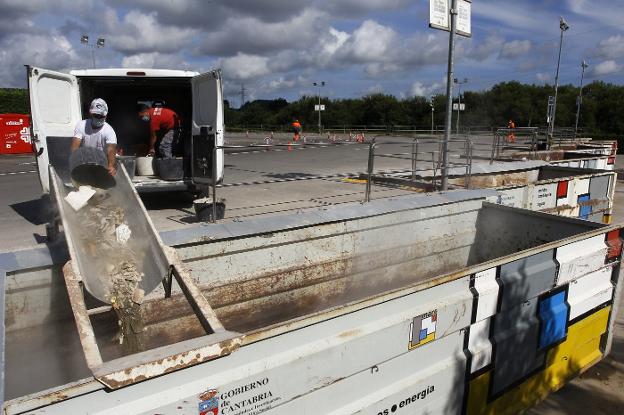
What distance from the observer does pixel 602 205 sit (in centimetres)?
851

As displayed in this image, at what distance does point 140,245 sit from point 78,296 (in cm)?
122

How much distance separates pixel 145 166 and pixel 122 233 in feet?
17.3

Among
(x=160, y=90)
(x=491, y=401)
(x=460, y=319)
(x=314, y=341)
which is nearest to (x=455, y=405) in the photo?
(x=491, y=401)

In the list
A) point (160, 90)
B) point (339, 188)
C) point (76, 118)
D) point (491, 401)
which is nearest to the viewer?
point (491, 401)

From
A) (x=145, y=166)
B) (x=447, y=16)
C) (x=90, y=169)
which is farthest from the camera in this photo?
(x=145, y=166)

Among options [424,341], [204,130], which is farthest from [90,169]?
[424,341]

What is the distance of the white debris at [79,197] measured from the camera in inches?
161

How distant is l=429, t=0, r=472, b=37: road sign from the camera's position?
24.5ft

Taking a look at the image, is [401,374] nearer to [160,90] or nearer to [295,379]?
[295,379]

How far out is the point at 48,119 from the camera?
7.07 m

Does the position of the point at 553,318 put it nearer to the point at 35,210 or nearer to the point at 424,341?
the point at 424,341

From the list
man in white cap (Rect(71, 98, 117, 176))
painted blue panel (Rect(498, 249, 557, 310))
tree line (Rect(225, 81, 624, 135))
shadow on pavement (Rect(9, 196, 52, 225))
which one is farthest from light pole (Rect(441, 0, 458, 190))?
tree line (Rect(225, 81, 624, 135))

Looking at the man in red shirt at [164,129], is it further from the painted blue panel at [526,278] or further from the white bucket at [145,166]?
the painted blue panel at [526,278]

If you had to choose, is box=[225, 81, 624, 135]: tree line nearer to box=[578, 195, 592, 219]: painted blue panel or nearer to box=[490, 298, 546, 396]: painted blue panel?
box=[578, 195, 592, 219]: painted blue panel
